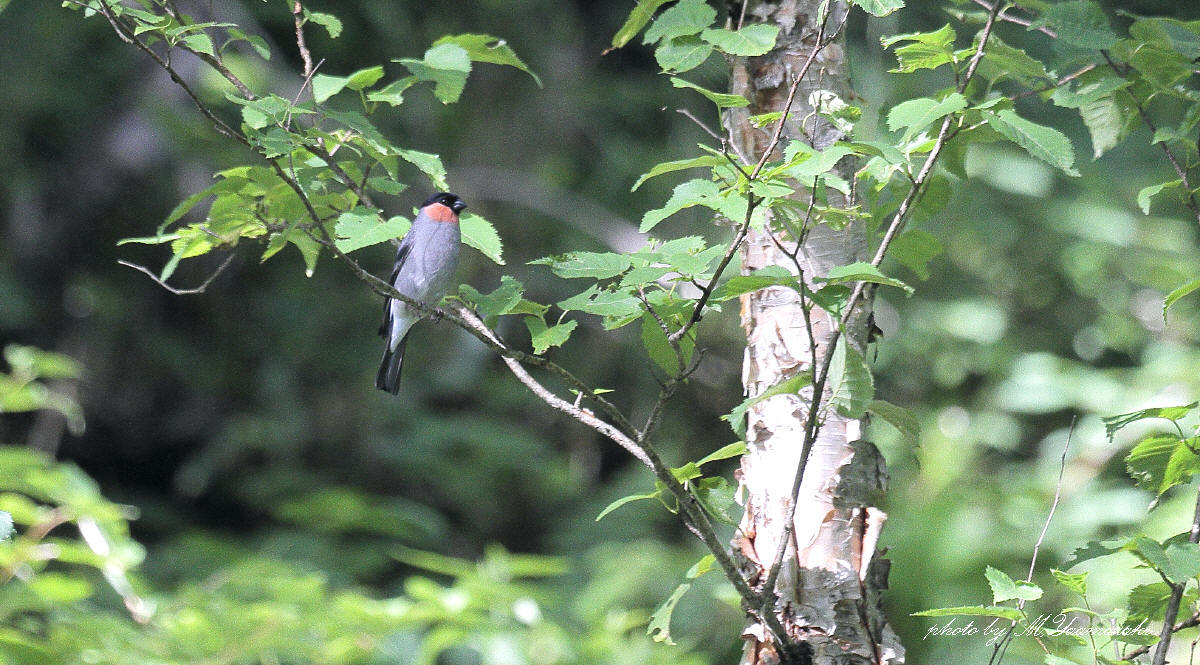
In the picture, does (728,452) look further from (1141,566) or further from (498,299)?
(1141,566)

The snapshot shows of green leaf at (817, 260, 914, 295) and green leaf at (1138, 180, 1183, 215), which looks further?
green leaf at (1138, 180, 1183, 215)

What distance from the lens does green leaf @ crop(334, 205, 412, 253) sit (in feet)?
4.41

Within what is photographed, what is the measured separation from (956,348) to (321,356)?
394cm

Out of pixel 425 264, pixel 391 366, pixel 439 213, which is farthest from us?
pixel 391 366

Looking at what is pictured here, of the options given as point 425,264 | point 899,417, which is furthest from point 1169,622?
point 425,264

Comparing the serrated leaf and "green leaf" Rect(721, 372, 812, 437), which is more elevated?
the serrated leaf

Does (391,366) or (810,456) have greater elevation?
(810,456)

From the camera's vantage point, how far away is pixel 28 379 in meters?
2.85

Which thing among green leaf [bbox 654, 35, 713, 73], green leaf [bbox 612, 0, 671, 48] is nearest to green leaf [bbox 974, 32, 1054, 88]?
green leaf [bbox 654, 35, 713, 73]

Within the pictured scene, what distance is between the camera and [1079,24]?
1362 millimetres

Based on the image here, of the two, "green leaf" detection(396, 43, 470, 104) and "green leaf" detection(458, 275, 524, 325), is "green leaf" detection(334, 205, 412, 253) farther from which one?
"green leaf" detection(396, 43, 470, 104)

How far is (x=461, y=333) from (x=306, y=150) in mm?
4765

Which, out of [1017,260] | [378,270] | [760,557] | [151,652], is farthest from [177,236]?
[1017,260]

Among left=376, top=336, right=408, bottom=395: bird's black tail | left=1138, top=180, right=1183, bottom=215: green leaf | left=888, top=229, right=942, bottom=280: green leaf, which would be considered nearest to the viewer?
left=1138, top=180, right=1183, bottom=215: green leaf
